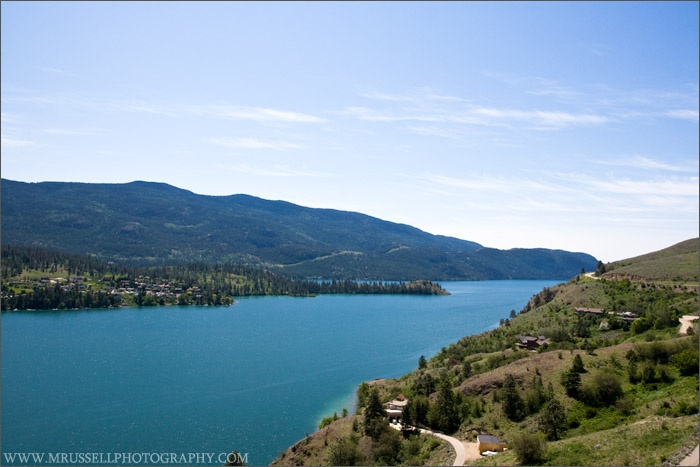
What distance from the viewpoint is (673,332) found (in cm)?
5438

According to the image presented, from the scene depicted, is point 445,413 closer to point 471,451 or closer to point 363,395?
point 471,451

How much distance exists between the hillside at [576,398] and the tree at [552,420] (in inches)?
2.9

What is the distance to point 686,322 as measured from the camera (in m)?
58.1

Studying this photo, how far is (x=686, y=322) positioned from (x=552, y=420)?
32.6m

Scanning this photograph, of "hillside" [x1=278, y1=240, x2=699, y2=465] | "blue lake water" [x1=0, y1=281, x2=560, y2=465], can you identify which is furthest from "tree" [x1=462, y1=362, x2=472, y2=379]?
"blue lake water" [x1=0, y1=281, x2=560, y2=465]

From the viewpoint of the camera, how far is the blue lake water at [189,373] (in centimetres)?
5072

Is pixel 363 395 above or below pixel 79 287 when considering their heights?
below

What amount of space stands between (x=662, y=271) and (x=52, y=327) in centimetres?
13023

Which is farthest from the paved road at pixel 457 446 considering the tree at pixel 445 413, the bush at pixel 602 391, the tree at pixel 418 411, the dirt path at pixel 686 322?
the dirt path at pixel 686 322

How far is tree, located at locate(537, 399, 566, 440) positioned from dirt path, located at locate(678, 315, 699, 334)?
24040mm

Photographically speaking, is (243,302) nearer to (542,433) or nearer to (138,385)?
(138,385)

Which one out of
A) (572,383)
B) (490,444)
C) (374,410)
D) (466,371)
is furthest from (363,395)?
(490,444)

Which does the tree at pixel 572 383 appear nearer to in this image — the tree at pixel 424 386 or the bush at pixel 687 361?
the bush at pixel 687 361

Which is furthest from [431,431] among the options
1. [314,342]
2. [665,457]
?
[314,342]
